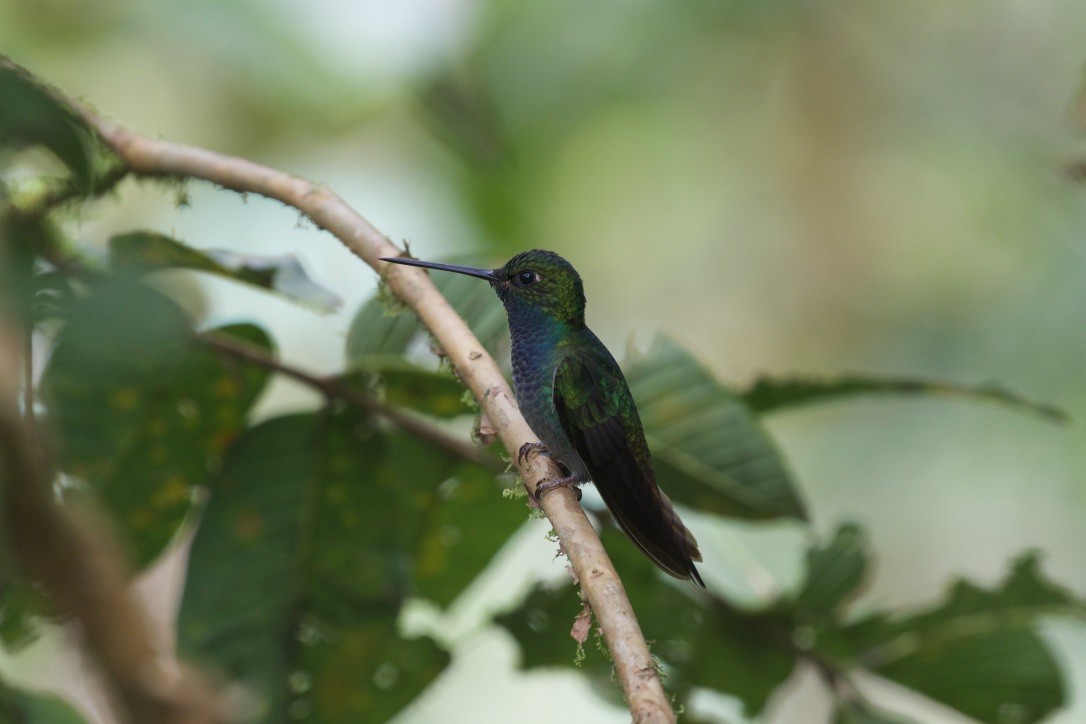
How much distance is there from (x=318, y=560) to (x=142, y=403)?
597mm

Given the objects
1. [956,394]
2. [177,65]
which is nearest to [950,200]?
[177,65]

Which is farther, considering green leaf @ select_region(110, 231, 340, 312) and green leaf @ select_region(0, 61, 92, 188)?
green leaf @ select_region(110, 231, 340, 312)

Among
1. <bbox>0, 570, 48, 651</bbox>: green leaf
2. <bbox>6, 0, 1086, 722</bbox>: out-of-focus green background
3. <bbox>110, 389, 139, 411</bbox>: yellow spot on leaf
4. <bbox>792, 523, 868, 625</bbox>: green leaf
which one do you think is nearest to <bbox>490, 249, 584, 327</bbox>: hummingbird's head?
<bbox>110, 389, 139, 411</bbox>: yellow spot on leaf

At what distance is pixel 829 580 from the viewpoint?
3.11 metres

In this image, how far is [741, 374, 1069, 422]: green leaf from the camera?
102 inches

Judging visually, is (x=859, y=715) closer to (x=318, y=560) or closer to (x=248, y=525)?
(x=318, y=560)

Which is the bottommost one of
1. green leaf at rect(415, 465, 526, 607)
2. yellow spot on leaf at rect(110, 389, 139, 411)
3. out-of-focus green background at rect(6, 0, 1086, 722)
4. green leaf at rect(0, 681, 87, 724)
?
green leaf at rect(0, 681, 87, 724)

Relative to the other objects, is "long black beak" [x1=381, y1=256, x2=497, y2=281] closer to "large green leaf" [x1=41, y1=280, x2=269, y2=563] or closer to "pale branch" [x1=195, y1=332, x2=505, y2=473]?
"pale branch" [x1=195, y1=332, x2=505, y2=473]

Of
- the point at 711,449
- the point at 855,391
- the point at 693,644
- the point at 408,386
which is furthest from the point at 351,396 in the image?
the point at 855,391

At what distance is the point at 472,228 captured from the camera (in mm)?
8352

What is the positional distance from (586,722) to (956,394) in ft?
13.0

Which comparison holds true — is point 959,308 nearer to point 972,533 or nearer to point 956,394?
point 972,533

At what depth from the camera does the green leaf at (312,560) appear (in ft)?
8.77

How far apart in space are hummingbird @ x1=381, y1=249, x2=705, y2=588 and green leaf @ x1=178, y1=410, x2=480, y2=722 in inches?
18.9
